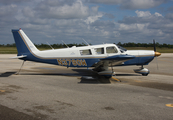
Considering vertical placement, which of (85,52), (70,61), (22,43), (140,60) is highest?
(22,43)

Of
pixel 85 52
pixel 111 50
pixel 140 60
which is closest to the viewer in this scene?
pixel 111 50

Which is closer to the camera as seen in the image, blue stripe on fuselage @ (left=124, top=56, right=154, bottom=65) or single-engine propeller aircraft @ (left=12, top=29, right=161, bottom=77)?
single-engine propeller aircraft @ (left=12, top=29, right=161, bottom=77)

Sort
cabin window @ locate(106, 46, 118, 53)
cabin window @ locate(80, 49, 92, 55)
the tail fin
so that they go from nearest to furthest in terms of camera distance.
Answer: cabin window @ locate(106, 46, 118, 53), cabin window @ locate(80, 49, 92, 55), the tail fin

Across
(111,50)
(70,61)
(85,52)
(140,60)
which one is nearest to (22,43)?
(70,61)

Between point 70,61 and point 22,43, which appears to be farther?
point 22,43

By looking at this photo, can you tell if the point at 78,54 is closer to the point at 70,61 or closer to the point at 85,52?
the point at 85,52

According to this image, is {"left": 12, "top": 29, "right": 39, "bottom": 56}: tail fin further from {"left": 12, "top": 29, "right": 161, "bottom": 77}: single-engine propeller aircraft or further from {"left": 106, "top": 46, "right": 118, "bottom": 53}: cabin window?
{"left": 106, "top": 46, "right": 118, "bottom": 53}: cabin window

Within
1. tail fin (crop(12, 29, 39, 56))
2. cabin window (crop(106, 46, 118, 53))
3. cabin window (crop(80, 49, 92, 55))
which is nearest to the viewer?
cabin window (crop(106, 46, 118, 53))

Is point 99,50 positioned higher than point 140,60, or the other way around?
point 99,50

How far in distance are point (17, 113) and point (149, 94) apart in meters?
4.90

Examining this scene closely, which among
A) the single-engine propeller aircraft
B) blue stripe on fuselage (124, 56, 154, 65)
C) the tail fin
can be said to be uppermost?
the tail fin

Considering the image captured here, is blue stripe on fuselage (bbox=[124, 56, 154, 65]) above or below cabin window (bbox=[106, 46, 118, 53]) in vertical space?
below

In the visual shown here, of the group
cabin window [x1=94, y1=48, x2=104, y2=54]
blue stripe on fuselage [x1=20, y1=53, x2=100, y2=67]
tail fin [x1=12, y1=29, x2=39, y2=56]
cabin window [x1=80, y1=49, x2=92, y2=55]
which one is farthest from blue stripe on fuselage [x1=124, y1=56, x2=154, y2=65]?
tail fin [x1=12, y1=29, x2=39, y2=56]

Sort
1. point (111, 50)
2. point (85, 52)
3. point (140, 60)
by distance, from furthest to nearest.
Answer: point (140, 60), point (85, 52), point (111, 50)
